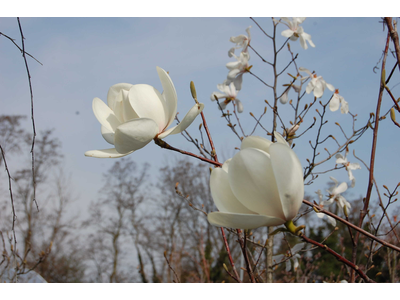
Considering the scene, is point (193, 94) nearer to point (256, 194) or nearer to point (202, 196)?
point (256, 194)

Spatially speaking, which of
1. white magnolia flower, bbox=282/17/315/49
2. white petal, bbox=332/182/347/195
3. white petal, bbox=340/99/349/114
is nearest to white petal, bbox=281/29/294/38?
white magnolia flower, bbox=282/17/315/49

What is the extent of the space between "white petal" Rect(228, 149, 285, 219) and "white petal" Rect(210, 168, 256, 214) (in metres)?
0.01

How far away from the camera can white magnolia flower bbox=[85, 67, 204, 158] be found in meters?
Result: 0.38

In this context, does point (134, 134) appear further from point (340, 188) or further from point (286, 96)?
point (286, 96)

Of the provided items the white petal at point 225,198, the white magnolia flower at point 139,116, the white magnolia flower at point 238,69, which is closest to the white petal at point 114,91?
the white magnolia flower at point 139,116

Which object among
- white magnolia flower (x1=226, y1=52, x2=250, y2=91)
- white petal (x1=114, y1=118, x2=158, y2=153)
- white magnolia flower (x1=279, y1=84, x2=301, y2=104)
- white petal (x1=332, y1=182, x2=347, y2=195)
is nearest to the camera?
white petal (x1=114, y1=118, x2=158, y2=153)

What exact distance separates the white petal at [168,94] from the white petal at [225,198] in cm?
16

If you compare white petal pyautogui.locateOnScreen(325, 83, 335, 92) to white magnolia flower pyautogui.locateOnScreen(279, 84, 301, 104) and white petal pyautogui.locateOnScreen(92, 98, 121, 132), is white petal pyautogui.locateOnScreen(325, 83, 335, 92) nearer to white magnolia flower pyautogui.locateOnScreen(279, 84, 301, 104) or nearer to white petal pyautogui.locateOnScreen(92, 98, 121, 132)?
white magnolia flower pyautogui.locateOnScreen(279, 84, 301, 104)

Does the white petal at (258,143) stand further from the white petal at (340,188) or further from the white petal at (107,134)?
the white petal at (340,188)

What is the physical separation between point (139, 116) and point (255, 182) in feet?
0.66

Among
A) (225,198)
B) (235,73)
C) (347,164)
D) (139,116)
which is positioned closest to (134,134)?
(139,116)

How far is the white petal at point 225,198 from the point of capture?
306 mm

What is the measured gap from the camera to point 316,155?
1347mm

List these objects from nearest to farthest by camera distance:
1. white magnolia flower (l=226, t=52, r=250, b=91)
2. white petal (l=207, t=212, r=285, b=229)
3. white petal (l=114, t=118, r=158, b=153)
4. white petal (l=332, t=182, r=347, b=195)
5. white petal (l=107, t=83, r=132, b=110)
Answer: white petal (l=207, t=212, r=285, b=229) < white petal (l=114, t=118, r=158, b=153) < white petal (l=107, t=83, r=132, b=110) < white petal (l=332, t=182, r=347, b=195) < white magnolia flower (l=226, t=52, r=250, b=91)
